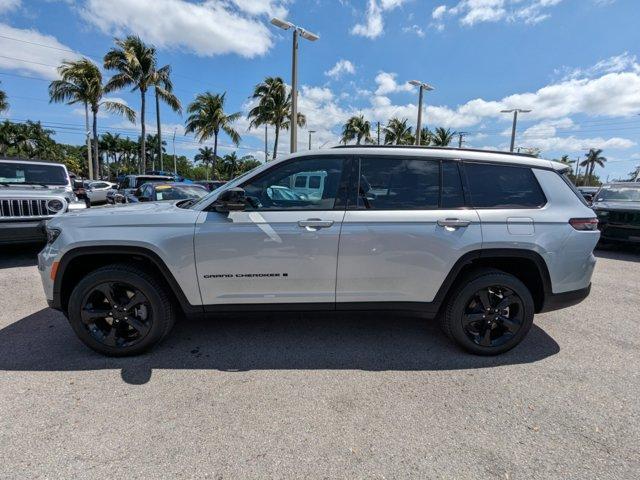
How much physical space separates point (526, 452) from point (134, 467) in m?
2.28

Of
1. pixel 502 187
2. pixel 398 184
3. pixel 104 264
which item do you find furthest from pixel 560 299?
pixel 104 264

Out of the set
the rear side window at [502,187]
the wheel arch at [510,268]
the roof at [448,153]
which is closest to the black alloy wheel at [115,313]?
the roof at [448,153]

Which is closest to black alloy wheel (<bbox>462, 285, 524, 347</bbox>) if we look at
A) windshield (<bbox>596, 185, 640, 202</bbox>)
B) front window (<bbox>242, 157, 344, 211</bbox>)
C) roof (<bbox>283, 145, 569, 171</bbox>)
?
roof (<bbox>283, 145, 569, 171</bbox>)

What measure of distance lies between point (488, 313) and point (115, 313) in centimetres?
325

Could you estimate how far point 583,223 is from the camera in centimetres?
321

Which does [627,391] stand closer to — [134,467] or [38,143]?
[134,467]

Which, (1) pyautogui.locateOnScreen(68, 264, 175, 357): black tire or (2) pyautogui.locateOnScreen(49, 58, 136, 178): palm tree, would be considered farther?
(2) pyautogui.locateOnScreen(49, 58, 136, 178): palm tree

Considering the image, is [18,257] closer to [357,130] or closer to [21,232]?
[21,232]

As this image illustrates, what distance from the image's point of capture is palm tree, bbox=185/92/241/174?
3288cm

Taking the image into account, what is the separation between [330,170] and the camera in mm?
3160

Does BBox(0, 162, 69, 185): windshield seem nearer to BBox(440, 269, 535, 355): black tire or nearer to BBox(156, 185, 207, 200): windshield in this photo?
BBox(156, 185, 207, 200): windshield

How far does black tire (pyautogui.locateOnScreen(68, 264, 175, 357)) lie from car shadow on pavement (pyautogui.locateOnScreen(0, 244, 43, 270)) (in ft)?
14.2

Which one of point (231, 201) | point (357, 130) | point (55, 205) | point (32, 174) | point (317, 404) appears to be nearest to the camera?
point (317, 404)

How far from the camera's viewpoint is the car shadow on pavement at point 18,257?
6.39 metres
